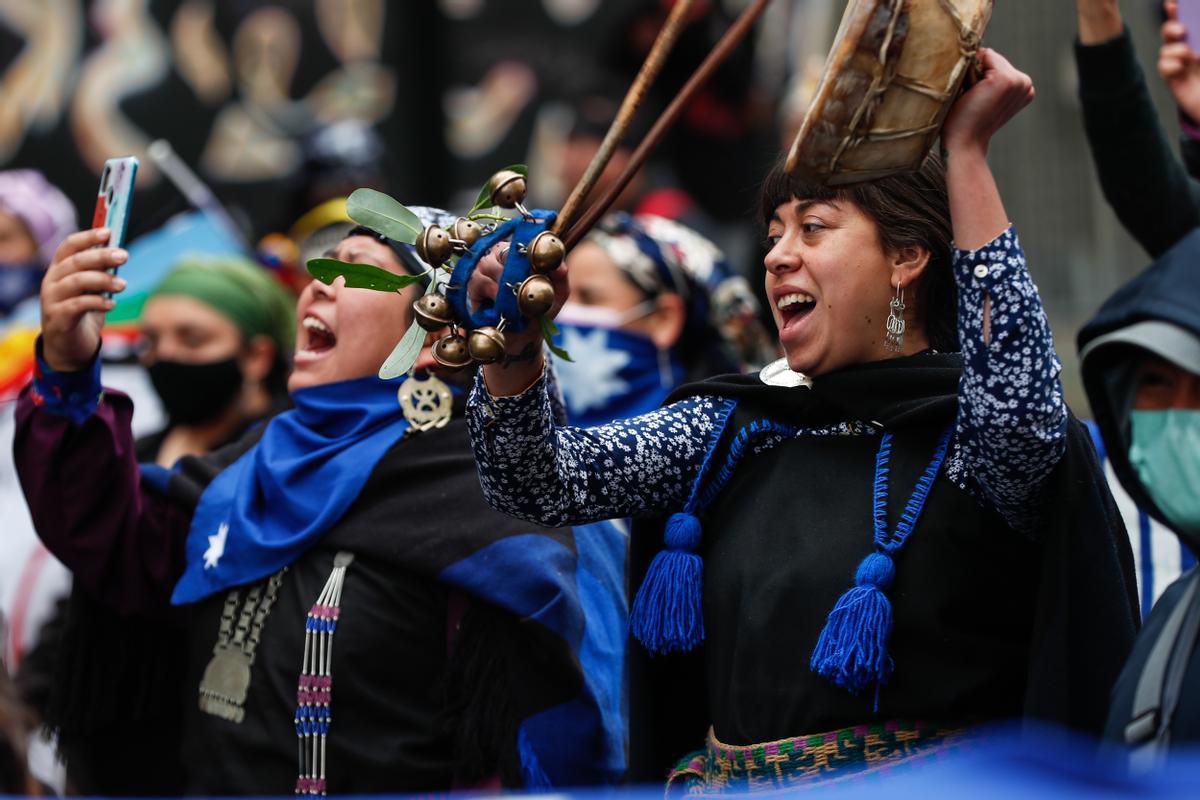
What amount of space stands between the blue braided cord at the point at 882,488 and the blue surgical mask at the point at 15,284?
12.9 ft

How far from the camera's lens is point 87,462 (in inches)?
141

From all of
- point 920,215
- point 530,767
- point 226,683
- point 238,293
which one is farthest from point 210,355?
point 920,215

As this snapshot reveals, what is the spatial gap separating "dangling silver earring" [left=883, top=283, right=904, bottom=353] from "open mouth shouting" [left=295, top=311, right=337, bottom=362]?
4.46ft

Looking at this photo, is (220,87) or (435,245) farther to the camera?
(220,87)

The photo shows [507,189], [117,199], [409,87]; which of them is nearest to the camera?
[507,189]

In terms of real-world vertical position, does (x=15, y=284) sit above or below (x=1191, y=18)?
below

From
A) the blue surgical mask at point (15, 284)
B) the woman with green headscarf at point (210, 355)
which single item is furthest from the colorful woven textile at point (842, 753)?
the blue surgical mask at point (15, 284)

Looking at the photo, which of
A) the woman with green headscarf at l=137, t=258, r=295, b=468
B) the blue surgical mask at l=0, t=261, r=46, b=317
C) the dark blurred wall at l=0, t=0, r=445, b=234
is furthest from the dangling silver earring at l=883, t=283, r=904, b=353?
the dark blurred wall at l=0, t=0, r=445, b=234

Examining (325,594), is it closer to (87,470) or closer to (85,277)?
(87,470)

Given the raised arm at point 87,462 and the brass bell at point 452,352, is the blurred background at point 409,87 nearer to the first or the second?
the raised arm at point 87,462

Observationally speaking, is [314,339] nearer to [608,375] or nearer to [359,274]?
[359,274]

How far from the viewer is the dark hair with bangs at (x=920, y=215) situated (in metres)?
2.85

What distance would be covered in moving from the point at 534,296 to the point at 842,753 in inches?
35.5

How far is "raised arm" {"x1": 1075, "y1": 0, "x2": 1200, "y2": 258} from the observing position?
3314 millimetres
